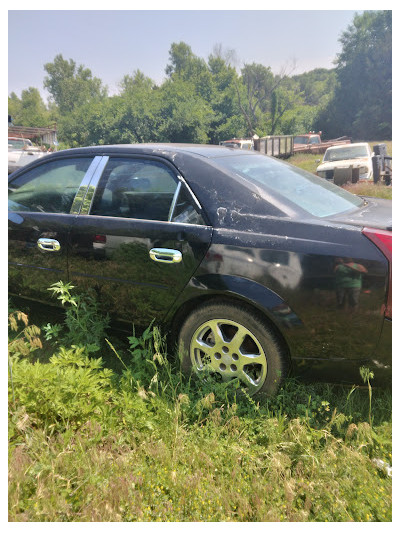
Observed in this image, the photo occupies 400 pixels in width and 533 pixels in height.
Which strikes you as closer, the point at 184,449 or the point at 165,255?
the point at 184,449

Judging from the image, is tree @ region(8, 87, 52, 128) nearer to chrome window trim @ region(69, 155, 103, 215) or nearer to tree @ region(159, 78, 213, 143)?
tree @ region(159, 78, 213, 143)

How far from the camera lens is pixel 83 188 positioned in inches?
123

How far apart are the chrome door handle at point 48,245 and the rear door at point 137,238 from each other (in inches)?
6.8

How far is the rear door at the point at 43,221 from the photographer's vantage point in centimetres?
315

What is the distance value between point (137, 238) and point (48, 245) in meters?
0.88

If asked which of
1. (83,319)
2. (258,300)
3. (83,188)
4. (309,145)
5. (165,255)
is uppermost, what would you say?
(309,145)

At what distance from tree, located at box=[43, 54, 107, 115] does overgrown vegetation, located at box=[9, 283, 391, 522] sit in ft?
63.2

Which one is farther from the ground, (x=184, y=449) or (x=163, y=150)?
(x=163, y=150)

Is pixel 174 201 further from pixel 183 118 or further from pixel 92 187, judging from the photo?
pixel 183 118

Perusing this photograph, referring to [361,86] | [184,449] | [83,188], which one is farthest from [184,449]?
[361,86]

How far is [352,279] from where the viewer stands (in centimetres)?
209

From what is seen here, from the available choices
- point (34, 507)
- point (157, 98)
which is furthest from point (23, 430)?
point (157, 98)

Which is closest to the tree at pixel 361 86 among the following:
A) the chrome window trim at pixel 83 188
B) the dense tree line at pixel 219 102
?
the dense tree line at pixel 219 102

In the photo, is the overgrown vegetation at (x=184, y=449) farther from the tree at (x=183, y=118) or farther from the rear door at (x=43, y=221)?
the tree at (x=183, y=118)
